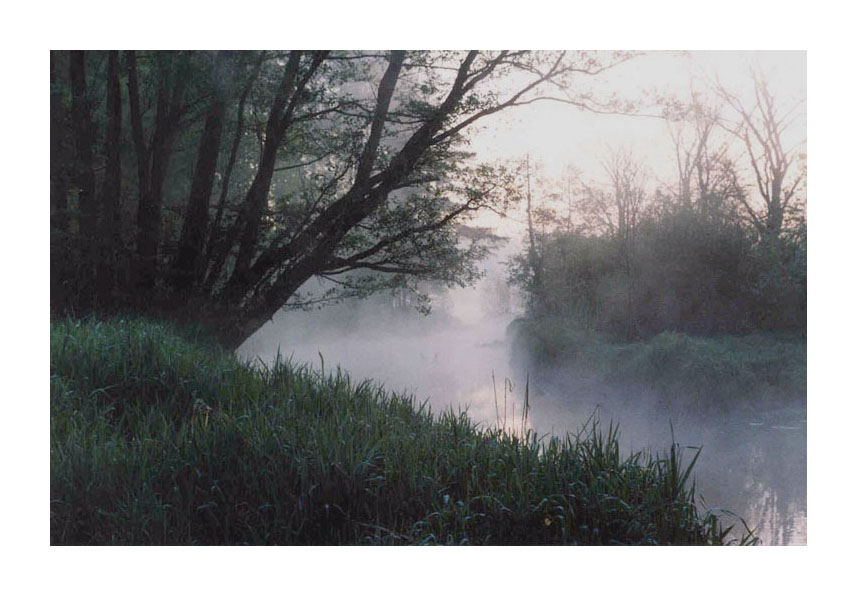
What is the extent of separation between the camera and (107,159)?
464 centimetres

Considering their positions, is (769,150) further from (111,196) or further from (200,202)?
(111,196)

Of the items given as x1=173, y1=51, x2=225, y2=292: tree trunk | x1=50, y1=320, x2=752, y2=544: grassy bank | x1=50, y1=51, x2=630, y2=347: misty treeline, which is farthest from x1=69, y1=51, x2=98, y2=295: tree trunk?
x1=50, y1=320, x2=752, y2=544: grassy bank

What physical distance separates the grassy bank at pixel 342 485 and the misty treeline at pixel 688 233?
1044mm

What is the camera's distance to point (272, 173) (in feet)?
15.2

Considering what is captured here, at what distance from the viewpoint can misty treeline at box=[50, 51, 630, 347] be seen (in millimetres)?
4219

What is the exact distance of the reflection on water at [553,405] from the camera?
340 centimetres

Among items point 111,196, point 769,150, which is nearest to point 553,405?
point 769,150

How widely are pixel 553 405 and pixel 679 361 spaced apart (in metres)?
0.96

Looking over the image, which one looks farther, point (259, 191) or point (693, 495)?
point (259, 191)

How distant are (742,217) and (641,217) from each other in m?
0.64

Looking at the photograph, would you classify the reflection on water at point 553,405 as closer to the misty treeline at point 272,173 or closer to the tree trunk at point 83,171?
the misty treeline at point 272,173

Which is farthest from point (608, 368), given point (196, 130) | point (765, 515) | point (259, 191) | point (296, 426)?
point (196, 130)
